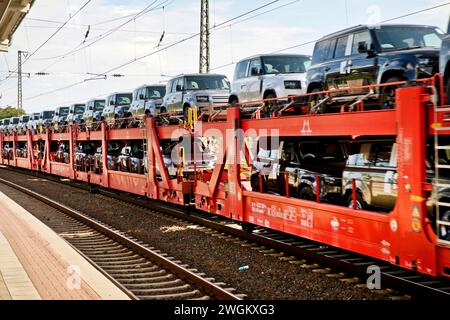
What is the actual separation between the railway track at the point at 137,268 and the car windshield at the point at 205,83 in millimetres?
6043

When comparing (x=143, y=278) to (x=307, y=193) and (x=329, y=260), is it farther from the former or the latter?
(x=307, y=193)

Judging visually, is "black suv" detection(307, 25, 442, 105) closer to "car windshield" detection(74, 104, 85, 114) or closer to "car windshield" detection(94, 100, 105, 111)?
"car windshield" detection(94, 100, 105, 111)

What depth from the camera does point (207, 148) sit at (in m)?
14.1

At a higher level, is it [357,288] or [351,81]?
[351,81]

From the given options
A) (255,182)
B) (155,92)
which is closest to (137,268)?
(255,182)

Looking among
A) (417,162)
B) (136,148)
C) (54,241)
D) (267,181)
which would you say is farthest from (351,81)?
(136,148)

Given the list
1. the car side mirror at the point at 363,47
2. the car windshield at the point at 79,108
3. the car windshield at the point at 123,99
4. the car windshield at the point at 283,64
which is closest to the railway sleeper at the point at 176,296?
the car side mirror at the point at 363,47

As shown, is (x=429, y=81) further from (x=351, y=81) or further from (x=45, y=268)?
(x=45, y=268)

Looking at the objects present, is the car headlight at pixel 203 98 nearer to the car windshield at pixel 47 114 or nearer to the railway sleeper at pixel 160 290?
the railway sleeper at pixel 160 290

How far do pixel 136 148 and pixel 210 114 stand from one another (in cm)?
766

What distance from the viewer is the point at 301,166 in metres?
11.5

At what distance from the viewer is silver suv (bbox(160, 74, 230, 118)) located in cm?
1817

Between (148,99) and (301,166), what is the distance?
1155 centimetres

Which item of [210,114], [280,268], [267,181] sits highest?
[210,114]
